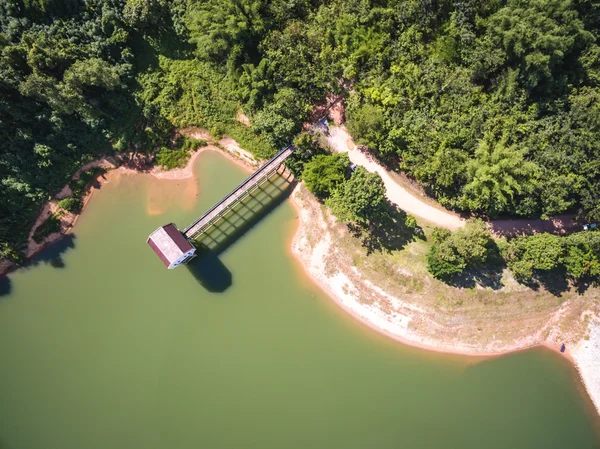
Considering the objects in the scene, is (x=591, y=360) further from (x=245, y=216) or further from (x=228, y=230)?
(x=228, y=230)

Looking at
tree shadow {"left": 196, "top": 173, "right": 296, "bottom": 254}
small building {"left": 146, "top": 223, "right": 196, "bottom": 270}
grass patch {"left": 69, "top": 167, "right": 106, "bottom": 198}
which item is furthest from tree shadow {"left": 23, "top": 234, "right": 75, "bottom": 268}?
tree shadow {"left": 196, "top": 173, "right": 296, "bottom": 254}

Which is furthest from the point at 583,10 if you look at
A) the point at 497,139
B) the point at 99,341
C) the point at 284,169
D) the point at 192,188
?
the point at 99,341

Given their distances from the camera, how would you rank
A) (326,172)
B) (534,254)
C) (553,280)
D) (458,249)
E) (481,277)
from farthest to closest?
(481,277)
(553,280)
(326,172)
(534,254)
(458,249)

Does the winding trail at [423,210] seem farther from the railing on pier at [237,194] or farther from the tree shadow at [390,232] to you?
the railing on pier at [237,194]

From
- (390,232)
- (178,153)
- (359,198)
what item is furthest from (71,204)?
(390,232)

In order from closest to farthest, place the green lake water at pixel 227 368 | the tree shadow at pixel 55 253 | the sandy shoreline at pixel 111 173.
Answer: the green lake water at pixel 227 368
the tree shadow at pixel 55 253
the sandy shoreline at pixel 111 173

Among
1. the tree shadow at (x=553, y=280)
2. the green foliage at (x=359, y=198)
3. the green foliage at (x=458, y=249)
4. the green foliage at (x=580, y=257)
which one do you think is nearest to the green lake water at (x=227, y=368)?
the green foliage at (x=359, y=198)
